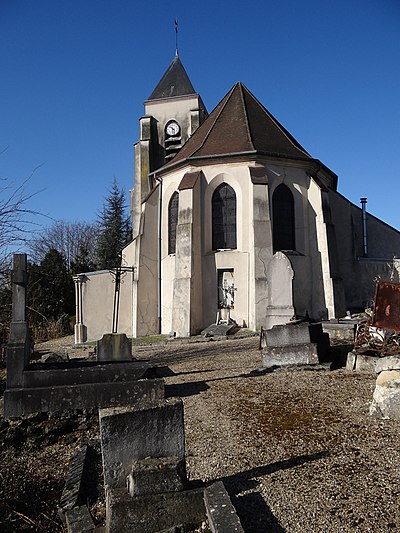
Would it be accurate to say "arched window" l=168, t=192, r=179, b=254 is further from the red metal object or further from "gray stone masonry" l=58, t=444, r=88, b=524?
"gray stone masonry" l=58, t=444, r=88, b=524

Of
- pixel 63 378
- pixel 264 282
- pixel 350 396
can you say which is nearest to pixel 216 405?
pixel 350 396

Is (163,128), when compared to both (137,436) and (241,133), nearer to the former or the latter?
(241,133)

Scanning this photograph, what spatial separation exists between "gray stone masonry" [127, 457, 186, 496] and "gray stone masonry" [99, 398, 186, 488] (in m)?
0.09

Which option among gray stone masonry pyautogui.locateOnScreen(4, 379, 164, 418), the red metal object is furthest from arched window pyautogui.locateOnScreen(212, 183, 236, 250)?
gray stone masonry pyautogui.locateOnScreen(4, 379, 164, 418)

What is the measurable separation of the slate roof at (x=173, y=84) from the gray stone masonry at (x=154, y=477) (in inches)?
1140

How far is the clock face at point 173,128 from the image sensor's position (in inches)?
1150

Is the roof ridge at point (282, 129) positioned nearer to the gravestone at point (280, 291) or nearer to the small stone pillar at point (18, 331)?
the gravestone at point (280, 291)

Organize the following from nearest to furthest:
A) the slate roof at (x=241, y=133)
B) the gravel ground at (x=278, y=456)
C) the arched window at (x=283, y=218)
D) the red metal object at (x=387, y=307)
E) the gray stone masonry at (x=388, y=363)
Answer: the gravel ground at (x=278, y=456), the gray stone masonry at (x=388, y=363), the red metal object at (x=387, y=307), the slate roof at (x=241, y=133), the arched window at (x=283, y=218)

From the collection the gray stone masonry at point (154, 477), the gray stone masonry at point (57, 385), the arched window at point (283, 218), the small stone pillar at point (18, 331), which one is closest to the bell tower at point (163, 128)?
the arched window at point (283, 218)

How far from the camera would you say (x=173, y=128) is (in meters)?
29.2

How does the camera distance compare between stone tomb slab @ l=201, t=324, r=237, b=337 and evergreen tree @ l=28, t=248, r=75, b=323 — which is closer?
stone tomb slab @ l=201, t=324, r=237, b=337

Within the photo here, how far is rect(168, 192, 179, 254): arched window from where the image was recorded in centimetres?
2214

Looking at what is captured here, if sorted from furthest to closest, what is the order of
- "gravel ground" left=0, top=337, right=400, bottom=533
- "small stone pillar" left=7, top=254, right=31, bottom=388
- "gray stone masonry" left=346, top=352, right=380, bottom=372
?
"gray stone masonry" left=346, top=352, right=380, bottom=372, "small stone pillar" left=7, top=254, right=31, bottom=388, "gravel ground" left=0, top=337, right=400, bottom=533

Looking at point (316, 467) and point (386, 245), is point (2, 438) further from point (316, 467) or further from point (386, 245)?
point (386, 245)
